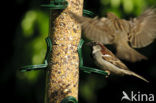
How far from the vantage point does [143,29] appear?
3168mm

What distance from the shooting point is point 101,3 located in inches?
169

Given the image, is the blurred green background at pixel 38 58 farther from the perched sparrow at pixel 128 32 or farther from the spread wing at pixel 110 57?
the spread wing at pixel 110 57

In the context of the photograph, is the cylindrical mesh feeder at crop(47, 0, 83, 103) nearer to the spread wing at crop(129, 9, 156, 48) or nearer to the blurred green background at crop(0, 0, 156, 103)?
the spread wing at crop(129, 9, 156, 48)

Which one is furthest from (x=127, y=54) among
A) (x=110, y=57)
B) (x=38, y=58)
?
(x=38, y=58)

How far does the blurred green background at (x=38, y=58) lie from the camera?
4.15 meters

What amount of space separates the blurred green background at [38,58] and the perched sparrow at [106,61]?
0.96 meters

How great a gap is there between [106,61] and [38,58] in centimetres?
120

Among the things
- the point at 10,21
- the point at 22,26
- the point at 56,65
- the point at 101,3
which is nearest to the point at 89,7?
the point at 101,3

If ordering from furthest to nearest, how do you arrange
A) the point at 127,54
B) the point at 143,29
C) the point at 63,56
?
the point at 127,54, the point at 143,29, the point at 63,56

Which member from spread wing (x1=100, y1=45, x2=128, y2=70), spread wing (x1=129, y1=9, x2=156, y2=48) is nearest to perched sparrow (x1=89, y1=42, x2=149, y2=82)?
spread wing (x1=100, y1=45, x2=128, y2=70)

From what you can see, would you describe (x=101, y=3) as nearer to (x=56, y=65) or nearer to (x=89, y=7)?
(x=89, y=7)

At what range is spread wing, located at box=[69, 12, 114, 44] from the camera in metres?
2.63

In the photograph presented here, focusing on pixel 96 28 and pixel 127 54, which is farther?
pixel 127 54

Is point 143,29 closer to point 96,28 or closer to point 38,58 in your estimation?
point 96,28
